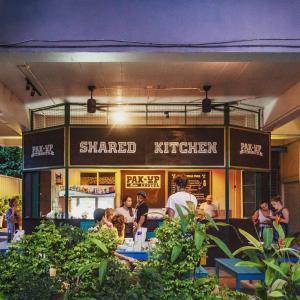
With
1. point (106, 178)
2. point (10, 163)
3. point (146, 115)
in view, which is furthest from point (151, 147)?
point (10, 163)

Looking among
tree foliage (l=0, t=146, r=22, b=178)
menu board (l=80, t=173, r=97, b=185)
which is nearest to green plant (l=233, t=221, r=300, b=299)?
menu board (l=80, t=173, r=97, b=185)

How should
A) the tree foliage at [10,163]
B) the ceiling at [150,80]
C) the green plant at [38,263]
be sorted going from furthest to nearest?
the tree foliage at [10,163] < the ceiling at [150,80] < the green plant at [38,263]

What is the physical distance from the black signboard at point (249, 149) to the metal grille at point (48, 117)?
3.50m

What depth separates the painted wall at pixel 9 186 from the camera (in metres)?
Result: 21.8

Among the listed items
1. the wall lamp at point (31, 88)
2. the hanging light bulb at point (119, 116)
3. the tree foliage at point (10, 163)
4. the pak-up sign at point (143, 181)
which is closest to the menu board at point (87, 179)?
the pak-up sign at point (143, 181)

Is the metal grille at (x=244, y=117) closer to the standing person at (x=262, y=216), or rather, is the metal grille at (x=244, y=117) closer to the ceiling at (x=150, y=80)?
the ceiling at (x=150, y=80)

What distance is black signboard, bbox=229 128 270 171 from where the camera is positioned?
1095 cm

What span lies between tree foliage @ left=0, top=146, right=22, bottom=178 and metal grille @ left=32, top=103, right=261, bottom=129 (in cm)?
1597

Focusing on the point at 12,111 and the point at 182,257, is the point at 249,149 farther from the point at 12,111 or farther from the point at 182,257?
the point at 182,257

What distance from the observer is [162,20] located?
5.96 metres

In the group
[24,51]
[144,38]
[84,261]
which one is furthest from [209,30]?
[84,261]

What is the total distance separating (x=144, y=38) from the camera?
5969 mm

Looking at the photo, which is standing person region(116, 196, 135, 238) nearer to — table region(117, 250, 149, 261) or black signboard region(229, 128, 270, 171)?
black signboard region(229, 128, 270, 171)

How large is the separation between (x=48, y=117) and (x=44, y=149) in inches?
35.9
